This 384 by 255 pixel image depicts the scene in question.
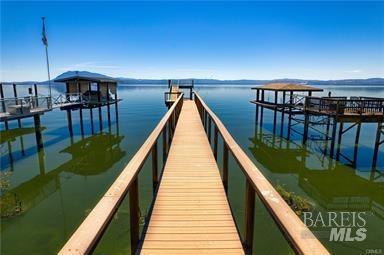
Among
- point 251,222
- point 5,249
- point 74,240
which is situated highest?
point 74,240

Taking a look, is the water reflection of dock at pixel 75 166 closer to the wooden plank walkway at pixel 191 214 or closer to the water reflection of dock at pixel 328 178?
the wooden plank walkway at pixel 191 214

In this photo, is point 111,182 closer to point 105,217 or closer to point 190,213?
point 190,213

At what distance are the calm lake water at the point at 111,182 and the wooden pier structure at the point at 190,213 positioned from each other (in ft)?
12.5

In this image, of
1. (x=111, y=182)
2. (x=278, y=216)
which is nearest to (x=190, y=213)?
(x=278, y=216)

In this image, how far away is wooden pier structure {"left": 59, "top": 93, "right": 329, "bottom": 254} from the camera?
1953mm

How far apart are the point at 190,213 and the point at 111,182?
996 cm

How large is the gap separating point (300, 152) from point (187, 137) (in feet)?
42.3

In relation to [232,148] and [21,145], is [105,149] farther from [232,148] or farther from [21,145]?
[232,148]

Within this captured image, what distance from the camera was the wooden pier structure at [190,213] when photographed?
1953 mm

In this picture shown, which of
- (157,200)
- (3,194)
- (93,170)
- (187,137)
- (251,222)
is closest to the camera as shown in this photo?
(251,222)

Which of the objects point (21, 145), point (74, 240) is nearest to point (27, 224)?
point (74, 240)

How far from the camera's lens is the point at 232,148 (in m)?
4.29

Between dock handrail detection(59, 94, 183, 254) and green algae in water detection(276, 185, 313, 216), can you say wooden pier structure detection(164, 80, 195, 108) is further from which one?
dock handrail detection(59, 94, 183, 254)

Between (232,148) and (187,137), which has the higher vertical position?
(232,148)
